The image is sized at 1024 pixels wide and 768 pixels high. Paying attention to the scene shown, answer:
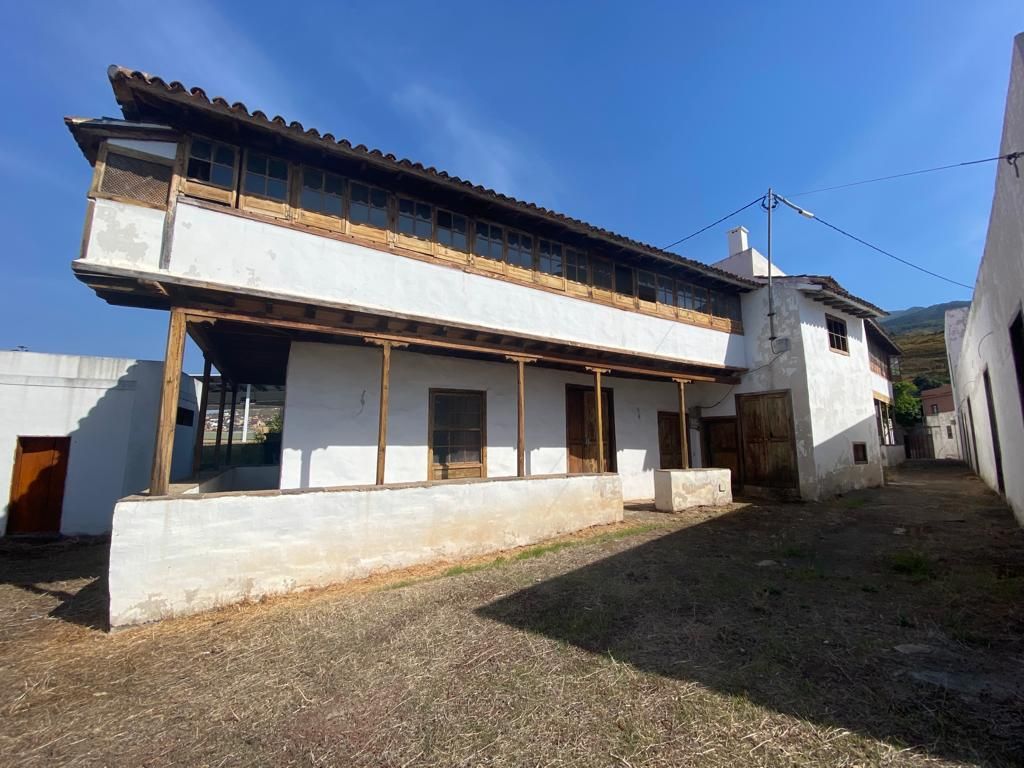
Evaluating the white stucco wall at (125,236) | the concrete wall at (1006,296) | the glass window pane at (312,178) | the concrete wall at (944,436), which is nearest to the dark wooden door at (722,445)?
the concrete wall at (1006,296)

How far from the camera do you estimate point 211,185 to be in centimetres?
592

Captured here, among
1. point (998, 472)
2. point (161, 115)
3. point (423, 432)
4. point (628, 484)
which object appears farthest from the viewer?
point (628, 484)

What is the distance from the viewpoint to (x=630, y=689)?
311 centimetres

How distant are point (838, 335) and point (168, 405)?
15.3m

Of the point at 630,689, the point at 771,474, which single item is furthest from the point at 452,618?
the point at 771,474

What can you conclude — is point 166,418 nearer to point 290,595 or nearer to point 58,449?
point 290,595

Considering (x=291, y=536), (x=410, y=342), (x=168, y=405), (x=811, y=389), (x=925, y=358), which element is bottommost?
(x=291, y=536)

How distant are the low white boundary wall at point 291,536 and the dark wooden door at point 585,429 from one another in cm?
290

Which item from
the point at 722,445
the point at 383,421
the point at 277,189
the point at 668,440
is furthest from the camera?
the point at 722,445

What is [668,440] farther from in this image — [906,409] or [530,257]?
[906,409]

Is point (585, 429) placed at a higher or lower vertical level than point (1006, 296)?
lower

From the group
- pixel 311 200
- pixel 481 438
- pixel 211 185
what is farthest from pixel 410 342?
pixel 211 185

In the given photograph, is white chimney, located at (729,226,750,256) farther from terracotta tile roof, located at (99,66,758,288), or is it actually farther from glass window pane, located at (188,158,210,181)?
glass window pane, located at (188,158,210,181)

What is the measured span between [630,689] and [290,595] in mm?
4090
